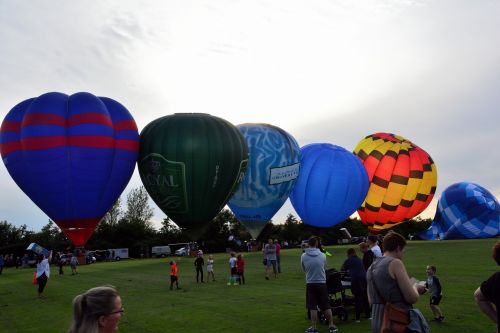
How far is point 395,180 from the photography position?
3438 centimetres

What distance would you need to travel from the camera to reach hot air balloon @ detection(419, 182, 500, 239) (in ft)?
134

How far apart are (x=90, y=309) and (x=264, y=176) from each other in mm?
25603

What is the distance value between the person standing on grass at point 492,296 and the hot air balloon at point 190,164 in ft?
56.2

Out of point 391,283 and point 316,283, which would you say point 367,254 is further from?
point 391,283

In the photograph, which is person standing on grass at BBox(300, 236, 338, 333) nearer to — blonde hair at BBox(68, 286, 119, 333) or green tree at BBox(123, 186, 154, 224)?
blonde hair at BBox(68, 286, 119, 333)

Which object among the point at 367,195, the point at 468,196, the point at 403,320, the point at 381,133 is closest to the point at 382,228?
the point at 367,195

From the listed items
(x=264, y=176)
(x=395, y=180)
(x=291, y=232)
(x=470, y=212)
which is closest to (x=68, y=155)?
(x=264, y=176)

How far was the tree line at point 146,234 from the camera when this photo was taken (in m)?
62.2

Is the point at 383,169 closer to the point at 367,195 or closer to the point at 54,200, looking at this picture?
the point at 367,195

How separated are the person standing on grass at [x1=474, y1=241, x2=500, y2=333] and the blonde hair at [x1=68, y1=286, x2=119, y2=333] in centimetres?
383

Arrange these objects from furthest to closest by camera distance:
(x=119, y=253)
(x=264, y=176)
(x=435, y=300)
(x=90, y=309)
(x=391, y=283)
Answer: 1. (x=119, y=253)
2. (x=264, y=176)
3. (x=435, y=300)
4. (x=391, y=283)
5. (x=90, y=309)

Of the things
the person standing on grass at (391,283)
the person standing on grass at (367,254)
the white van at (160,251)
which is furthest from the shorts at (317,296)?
the white van at (160,251)

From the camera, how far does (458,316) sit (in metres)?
10.1

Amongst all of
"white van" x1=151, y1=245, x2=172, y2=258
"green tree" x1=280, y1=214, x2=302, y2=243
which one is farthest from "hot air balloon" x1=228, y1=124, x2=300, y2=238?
"green tree" x1=280, y1=214, x2=302, y2=243
